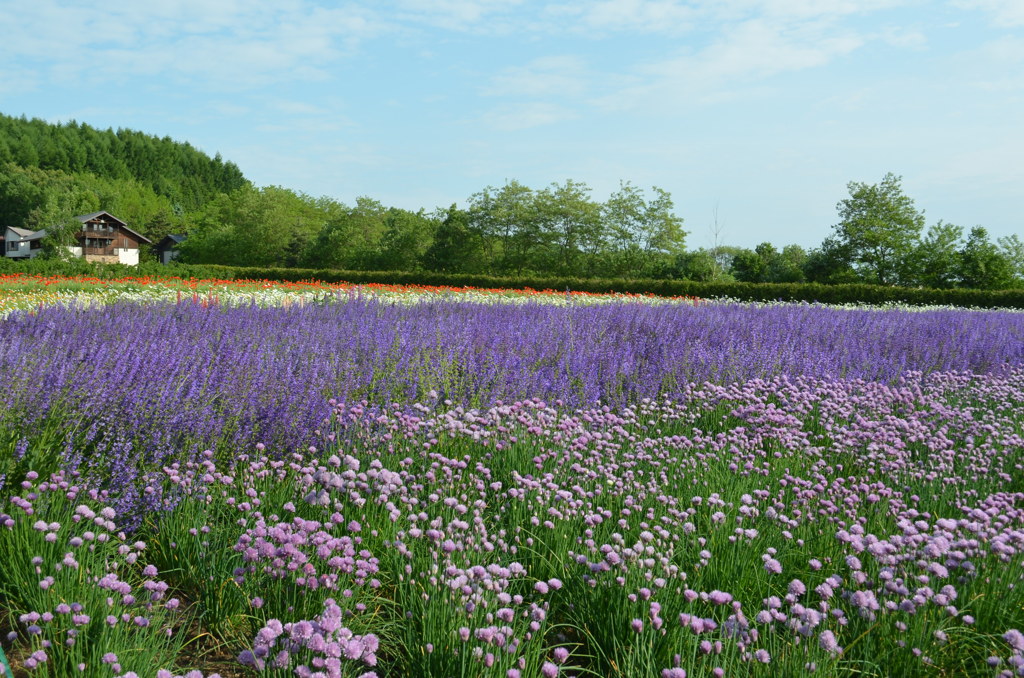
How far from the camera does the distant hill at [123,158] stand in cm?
12569

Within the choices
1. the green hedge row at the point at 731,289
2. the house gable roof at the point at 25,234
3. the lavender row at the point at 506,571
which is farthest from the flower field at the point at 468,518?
the house gable roof at the point at 25,234

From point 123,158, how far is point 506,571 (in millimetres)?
162913

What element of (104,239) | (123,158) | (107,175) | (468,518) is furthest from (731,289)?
(123,158)

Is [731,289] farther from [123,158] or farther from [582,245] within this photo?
[123,158]

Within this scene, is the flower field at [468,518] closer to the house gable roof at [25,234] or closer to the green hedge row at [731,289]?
the green hedge row at [731,289]

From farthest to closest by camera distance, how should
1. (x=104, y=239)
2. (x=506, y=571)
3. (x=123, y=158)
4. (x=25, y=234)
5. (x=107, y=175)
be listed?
(x=123, y=158), (x=107, y=175), (x=25, y=234), (x=104, y=239), (x=506, y=571)

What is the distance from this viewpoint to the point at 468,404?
18.4 feet

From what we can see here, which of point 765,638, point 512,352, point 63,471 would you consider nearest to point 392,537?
point 765,638

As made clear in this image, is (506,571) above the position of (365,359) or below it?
below

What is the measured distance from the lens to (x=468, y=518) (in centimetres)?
343

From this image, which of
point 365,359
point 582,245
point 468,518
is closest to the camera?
point 468,518

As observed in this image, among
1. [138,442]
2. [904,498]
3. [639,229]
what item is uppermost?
[639,229]

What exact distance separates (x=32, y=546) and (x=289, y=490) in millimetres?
1051

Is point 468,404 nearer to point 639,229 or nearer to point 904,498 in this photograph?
point 904,498
